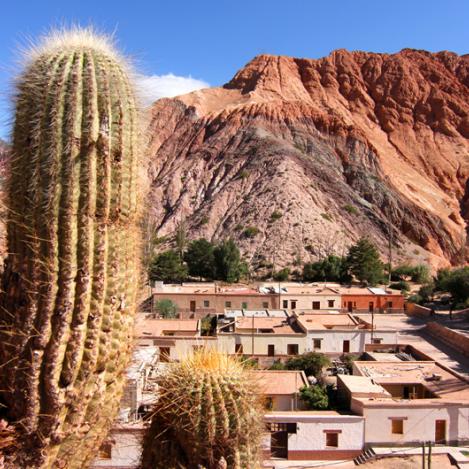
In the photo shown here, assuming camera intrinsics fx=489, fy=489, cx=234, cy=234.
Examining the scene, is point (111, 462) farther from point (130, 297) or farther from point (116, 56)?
point (116, 56)

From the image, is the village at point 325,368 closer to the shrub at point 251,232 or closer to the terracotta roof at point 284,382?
the terracotta roof at point 284,382

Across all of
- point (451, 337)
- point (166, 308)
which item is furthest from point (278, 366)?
point (451, 337)

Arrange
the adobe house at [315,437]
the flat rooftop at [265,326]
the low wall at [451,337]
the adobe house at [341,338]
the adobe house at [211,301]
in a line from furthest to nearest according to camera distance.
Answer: the adobe house at [211,301], the low wall at [451,337], the flat rooftop at [265,326], the adobe house at [341,338], the adobe house at [315,437]

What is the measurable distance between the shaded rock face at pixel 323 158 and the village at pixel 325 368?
685 inches

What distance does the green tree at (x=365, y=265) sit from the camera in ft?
141

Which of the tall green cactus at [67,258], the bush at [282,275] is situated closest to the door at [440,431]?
the tall green cactus at [67,258]

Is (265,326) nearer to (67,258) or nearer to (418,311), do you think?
(418,311)

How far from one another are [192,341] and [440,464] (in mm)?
10106

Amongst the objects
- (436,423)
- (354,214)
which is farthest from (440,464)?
(354,214)

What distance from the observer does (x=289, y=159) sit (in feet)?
199

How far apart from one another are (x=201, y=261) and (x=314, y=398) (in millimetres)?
27749

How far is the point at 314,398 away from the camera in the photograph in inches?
625

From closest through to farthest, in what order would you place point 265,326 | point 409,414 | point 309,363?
point 409,414 → point 309,363 → point 265,326

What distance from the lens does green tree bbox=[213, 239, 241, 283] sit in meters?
41.6
